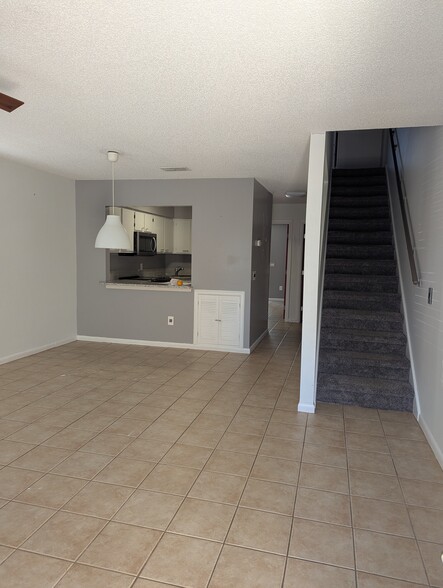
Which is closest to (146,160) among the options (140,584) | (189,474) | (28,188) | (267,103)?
(28,188)

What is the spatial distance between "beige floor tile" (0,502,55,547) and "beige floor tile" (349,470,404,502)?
173cm

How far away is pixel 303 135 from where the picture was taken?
11.2 ft

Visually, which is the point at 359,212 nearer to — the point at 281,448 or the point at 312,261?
the point at 312,261

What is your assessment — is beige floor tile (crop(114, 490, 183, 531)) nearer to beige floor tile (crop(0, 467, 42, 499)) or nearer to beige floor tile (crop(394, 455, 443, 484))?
beige floor tile (crop(0, 467, 42, 499))

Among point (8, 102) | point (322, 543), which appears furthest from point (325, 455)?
point (8, 102)

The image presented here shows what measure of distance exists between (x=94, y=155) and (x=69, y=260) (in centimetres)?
207

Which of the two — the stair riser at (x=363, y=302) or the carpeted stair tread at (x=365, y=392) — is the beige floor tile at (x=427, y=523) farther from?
the stair riser at (x=363, y=302)

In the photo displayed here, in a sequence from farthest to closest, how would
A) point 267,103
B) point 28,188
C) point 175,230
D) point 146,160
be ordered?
point 175,230 → point 28,188 → point 146,160 → point 267,103

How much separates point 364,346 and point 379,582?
2.69 meters

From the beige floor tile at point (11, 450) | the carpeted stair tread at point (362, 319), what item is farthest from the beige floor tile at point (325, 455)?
the beige floor tile at point (11, 450)

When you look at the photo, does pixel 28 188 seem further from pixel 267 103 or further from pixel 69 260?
pixel 267 103

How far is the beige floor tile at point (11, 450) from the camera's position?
8.66ft

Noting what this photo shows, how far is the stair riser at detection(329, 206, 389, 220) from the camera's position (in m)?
5.58

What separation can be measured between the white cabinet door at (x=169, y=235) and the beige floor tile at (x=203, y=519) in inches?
239
